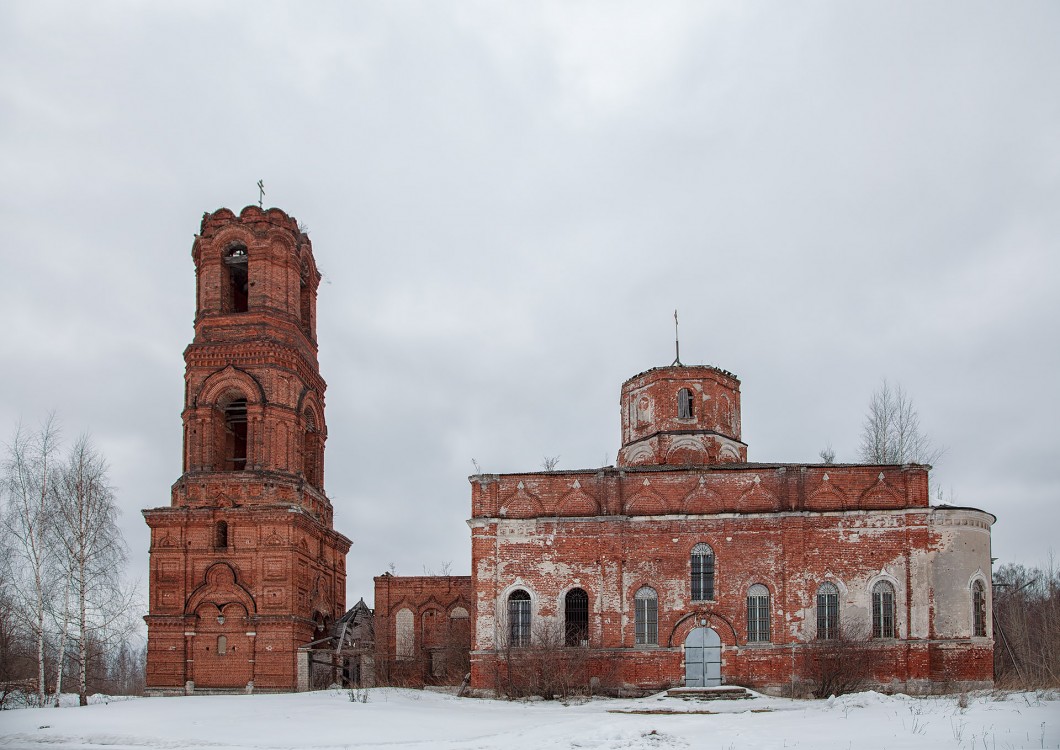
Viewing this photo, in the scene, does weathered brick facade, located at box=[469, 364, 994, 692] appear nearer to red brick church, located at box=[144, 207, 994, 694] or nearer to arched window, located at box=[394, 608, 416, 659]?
red brick church, located at box=[144, 207, 994, 694]

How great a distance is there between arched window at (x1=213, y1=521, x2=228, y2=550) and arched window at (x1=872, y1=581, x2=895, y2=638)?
1863cm

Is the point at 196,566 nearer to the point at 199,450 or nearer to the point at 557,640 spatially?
the point at 199,450

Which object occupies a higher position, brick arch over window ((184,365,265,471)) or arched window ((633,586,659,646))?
brick arch over window ((184,365,265,471))

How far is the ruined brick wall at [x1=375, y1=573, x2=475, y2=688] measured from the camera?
118ft

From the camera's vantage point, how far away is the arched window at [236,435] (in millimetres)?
33969

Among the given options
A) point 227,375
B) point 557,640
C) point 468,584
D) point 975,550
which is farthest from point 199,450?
point 975,550

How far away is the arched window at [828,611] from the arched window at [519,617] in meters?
7.85

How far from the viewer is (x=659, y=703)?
26109 millimetres

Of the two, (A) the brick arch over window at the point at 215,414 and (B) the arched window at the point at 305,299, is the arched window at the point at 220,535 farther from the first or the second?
(B) the arched window at the point at 305,299

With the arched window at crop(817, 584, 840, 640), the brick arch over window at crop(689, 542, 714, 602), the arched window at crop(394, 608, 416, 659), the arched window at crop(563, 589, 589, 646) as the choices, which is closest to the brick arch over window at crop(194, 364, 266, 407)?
the arched window at crop(394, 608, 416, 659)

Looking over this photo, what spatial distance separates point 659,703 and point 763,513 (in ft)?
20.5

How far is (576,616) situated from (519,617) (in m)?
1.57

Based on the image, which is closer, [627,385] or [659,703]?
[659,703]

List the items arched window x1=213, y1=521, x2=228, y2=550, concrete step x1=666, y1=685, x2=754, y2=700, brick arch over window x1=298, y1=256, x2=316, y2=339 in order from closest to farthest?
concrete step x1=666, y1=685, x2=754, y2=700 → arched window x1=213, y1=521, x2=228, y2=550 → brick arch over window x1=298, y1=256, x2=316, y2=339
